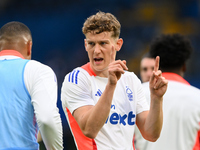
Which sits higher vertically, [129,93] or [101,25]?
[101,25]

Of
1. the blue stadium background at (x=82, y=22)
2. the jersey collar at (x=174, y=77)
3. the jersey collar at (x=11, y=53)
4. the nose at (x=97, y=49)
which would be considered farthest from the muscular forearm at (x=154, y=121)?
the blue stadium background at (x=82, y=22)

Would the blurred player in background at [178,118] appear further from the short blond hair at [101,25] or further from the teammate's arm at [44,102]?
the teammate's arm at [44,102]

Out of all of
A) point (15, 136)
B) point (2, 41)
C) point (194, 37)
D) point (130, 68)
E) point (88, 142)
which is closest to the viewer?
point (15, 136)

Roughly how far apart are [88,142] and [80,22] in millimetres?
7558

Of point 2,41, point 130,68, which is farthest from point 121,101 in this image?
point 130,68

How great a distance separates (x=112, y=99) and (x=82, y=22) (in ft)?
24.9

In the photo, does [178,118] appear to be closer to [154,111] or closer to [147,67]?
[154,111]

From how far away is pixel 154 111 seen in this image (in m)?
3.19

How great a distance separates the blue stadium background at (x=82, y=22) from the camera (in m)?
10.1

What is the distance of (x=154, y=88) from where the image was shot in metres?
3.12

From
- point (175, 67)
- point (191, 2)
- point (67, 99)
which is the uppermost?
point (191, 2)

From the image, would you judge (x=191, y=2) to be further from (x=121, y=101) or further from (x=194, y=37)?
(x=121, y=101)

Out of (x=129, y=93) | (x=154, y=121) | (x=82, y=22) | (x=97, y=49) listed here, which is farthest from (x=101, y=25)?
(x=82, y=22)

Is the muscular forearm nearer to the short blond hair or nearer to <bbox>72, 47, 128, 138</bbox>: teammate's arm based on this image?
<bbox>72, 47, 128, 138</bbox>: teammate's arm
